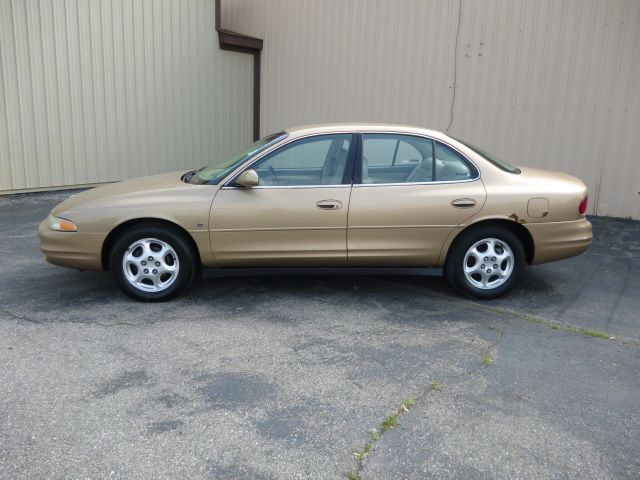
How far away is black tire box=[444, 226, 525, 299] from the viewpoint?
17.1 feet

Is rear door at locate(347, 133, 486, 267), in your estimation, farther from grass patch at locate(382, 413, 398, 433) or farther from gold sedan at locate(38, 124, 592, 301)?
grass patch at locate(382, 413, 398, 433)

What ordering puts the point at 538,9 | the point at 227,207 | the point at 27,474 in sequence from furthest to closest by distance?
the point at 538,9 < the point at 227,207 < the point at 27,474

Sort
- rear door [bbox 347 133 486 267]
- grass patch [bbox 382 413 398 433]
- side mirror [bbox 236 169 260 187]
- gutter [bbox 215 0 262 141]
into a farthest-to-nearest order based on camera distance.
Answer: gutter [bbox 215 0 262 141]
rear door [bbox 347 133 486 267]
side mirror [bbox 236 169 260 187]
grass patch [bbox 382 413 398 433]

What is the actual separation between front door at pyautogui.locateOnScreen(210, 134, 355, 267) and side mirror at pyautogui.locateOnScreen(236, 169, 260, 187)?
0.25 feet

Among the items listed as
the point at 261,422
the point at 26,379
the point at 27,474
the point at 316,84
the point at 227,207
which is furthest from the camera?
the point at 316,84

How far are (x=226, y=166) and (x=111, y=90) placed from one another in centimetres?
563

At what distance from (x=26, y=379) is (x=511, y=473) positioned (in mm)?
2904

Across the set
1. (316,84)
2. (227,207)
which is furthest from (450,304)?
(316,84)

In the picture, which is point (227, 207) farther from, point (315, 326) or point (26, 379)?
point (26, 379)

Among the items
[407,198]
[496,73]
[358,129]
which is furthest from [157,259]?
[496,73]

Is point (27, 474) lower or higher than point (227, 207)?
lower

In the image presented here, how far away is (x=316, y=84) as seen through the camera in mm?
11328

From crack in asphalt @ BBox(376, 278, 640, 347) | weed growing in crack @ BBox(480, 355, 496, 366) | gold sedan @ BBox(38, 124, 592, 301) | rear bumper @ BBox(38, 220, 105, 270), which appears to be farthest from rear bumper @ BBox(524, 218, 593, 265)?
rear bumper @ BBox(38, 220, 105, 270)

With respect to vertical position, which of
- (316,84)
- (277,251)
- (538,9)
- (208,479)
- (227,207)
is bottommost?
(208,479)
